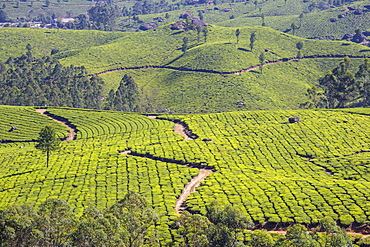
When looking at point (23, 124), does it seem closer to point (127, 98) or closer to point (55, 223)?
point (127, 98)

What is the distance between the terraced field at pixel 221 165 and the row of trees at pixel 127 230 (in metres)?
5.56

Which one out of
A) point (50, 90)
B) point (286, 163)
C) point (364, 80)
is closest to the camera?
point (286, 163)

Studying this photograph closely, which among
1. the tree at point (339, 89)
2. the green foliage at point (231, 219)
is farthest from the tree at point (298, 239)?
the tree at point (339, 89)

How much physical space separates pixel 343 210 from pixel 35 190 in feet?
193

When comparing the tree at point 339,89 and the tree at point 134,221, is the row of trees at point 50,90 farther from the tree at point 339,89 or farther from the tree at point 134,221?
the tree at point 134,221

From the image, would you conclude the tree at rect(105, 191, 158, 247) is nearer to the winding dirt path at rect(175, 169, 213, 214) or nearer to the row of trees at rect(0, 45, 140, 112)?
the winding dirt path at rect(175, 169, 213, 214)

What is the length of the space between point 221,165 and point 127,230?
40.9m

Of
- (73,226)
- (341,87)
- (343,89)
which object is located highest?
(73,226)

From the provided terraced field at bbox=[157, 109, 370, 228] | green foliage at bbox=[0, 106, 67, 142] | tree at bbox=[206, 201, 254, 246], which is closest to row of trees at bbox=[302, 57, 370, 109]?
terraced field at bbox=[157, 109, 370, 228]

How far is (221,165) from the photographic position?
9781 centimetres

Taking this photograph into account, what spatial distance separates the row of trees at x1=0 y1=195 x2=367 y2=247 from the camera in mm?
56844

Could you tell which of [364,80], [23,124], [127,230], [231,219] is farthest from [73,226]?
[364,80]

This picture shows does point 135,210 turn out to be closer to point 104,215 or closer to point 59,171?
point 104,215

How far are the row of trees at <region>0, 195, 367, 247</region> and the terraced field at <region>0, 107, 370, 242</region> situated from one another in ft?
18.2
